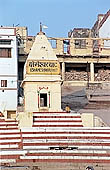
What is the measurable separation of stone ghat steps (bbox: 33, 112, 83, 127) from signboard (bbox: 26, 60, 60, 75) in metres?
2.67

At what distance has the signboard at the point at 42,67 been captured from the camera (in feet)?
66.8

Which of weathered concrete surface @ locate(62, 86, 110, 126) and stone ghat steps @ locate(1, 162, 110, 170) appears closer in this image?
stone ghat steps @ locate(1, 162, 110, 170)

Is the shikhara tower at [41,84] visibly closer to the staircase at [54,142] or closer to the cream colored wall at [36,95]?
the cream colored wall at [36,95]

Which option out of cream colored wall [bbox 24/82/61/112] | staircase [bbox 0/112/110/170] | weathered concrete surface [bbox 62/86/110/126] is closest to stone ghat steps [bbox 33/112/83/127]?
staircase [bbox 0/112/110/170]

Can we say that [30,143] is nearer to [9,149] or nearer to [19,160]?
[9,149]

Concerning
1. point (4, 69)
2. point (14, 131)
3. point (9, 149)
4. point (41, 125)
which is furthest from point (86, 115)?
point (4, 69)

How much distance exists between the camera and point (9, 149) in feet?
47.8

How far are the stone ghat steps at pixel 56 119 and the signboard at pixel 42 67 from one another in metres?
2.67

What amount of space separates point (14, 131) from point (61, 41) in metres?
23.3

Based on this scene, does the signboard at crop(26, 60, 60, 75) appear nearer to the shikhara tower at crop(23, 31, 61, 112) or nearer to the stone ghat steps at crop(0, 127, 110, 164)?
the shikhara tower at crop(23, 31, 61, 112)

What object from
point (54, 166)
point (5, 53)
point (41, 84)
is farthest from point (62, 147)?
point (5, 53)

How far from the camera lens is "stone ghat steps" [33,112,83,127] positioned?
17516mm

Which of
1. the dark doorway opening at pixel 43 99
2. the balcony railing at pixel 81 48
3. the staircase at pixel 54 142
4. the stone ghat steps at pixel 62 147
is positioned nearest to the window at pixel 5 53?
the balcony railing at pixel 81 48

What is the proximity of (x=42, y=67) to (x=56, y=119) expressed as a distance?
3.66m
